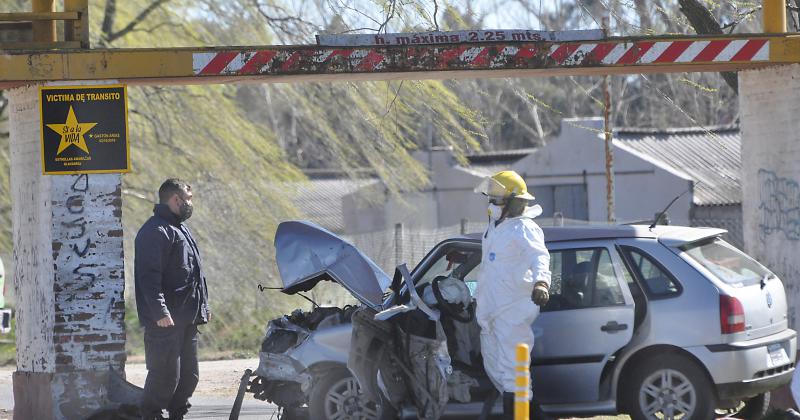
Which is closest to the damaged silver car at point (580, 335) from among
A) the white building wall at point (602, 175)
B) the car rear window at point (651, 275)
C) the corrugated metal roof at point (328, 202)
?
the car rear window at point (651, 275)

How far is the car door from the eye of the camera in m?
7.39

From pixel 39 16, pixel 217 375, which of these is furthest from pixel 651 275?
pixel 217 375

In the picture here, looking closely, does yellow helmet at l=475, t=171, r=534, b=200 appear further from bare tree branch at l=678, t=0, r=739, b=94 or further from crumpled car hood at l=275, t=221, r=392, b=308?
bare tree branch at l=678, t=0, r=739, b=94

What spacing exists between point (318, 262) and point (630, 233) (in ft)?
7.06

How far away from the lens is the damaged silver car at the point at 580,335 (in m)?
7.23

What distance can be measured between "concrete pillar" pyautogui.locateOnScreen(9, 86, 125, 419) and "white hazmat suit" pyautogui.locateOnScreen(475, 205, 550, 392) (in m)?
2.95

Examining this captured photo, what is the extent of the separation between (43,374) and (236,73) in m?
Answer: 2.69

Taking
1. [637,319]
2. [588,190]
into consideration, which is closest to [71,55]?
[637,319]

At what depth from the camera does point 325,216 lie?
44.4 m

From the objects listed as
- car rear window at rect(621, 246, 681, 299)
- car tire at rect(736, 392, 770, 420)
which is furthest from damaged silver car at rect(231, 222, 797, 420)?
car tire at rect(736, 392, 770, 420)

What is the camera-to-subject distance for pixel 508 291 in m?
7.14

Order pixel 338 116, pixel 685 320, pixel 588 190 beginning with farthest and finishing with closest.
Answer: pixel 588 190, pixel 338 116, pixel 685 320

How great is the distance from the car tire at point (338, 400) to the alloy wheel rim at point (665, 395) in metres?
1.83

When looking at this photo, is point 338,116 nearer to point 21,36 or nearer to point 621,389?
point 21,36
